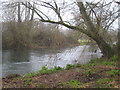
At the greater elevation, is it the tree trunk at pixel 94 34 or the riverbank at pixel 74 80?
the tree trunk at pixel 94 34

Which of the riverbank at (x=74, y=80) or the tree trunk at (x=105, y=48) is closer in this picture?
the riverbank at (x=74, y=80)

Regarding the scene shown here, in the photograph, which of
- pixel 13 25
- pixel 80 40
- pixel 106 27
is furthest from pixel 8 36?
pixel 106 27

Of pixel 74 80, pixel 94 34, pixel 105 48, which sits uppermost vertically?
pixel 94 34

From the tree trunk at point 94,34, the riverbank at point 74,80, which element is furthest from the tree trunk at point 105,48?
the riverbank at point 74,80

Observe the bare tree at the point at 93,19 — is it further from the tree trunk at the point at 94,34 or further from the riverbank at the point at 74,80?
the riverbank at the point at 74,80

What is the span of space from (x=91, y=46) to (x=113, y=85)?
25.9ft

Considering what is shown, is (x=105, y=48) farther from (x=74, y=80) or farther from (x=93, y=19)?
(x=74, y=80)

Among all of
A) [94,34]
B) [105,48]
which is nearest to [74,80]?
[94,34]

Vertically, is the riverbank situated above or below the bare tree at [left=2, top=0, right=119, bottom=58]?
below

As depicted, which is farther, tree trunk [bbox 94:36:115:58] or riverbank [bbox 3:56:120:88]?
tree trunk [bbox 94:36:115:58]

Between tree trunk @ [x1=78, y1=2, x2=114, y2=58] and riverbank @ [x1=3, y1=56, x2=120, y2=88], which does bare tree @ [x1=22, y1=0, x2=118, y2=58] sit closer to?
tree trunk @ [x1=78, y1=2, x2=114, y2=58]

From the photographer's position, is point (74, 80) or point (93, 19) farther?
point (93, 19)

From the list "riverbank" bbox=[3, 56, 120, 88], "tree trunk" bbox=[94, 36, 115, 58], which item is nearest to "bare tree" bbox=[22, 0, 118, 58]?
"tree trunk" bbox=[94, 36, 115, 58]

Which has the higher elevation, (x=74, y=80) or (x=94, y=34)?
(x=94, y=34)
